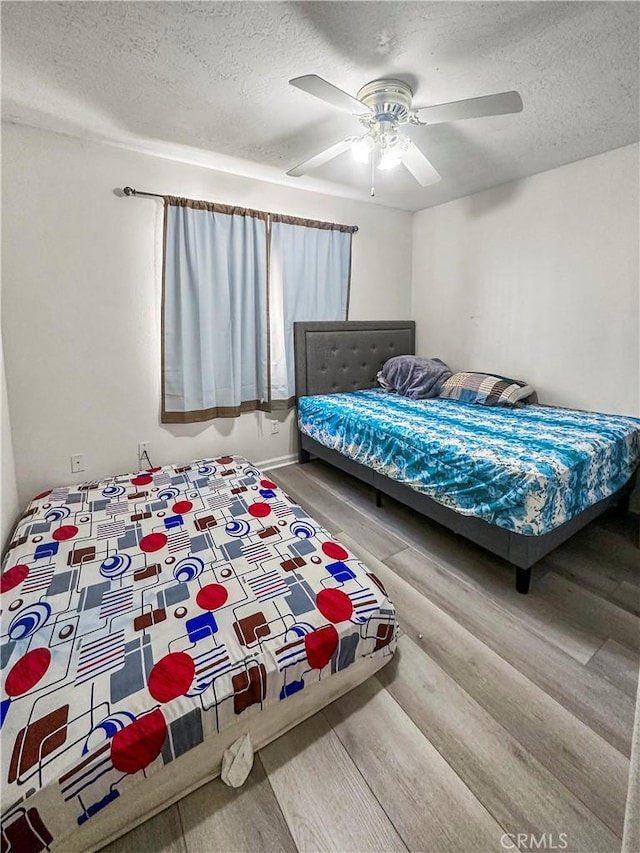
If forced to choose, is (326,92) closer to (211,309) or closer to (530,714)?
(211,309)

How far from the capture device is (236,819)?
1.01m

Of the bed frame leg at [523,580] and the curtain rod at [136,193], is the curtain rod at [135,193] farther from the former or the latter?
the bed frame leg at [523,580]

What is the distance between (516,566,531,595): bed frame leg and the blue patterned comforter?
260mm

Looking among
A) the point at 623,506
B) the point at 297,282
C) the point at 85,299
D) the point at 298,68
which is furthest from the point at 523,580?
the point at 85,299

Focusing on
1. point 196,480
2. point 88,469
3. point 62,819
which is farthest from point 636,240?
point 88,469

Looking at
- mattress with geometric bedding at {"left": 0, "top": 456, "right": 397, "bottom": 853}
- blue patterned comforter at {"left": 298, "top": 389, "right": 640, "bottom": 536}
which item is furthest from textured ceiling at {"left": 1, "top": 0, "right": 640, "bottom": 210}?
mattress with geometric bedding at {"left": 0, "top": 456, "right": 397, "bottom": 853}

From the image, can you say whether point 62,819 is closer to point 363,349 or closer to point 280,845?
point 280,845

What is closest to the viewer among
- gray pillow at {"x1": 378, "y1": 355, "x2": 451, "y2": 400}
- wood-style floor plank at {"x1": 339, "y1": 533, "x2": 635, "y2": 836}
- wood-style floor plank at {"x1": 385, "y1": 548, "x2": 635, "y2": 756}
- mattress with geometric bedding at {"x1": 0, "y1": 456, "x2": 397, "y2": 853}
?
mattress with geometric bedding at {"x1": 0, "y1": 456, "x2": 397, "y2": 853}

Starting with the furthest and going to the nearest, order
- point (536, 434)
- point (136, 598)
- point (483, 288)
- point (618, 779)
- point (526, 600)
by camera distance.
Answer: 1. point (483, 288)
2. point (536, 434)
3. point (526, 600)
4. point (136, 598)
5. point (618, 779)

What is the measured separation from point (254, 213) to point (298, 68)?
131 centimetres

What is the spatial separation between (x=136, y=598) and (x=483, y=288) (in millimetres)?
3423

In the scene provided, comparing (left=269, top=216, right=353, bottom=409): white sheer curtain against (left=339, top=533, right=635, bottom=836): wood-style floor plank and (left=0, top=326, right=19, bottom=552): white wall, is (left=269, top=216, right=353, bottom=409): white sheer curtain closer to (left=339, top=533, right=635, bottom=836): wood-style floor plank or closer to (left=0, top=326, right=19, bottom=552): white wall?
(left=0, top=326, right=19, bottom=552): white wall

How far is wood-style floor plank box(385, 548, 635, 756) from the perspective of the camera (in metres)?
1.26

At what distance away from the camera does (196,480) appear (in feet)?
7.98
